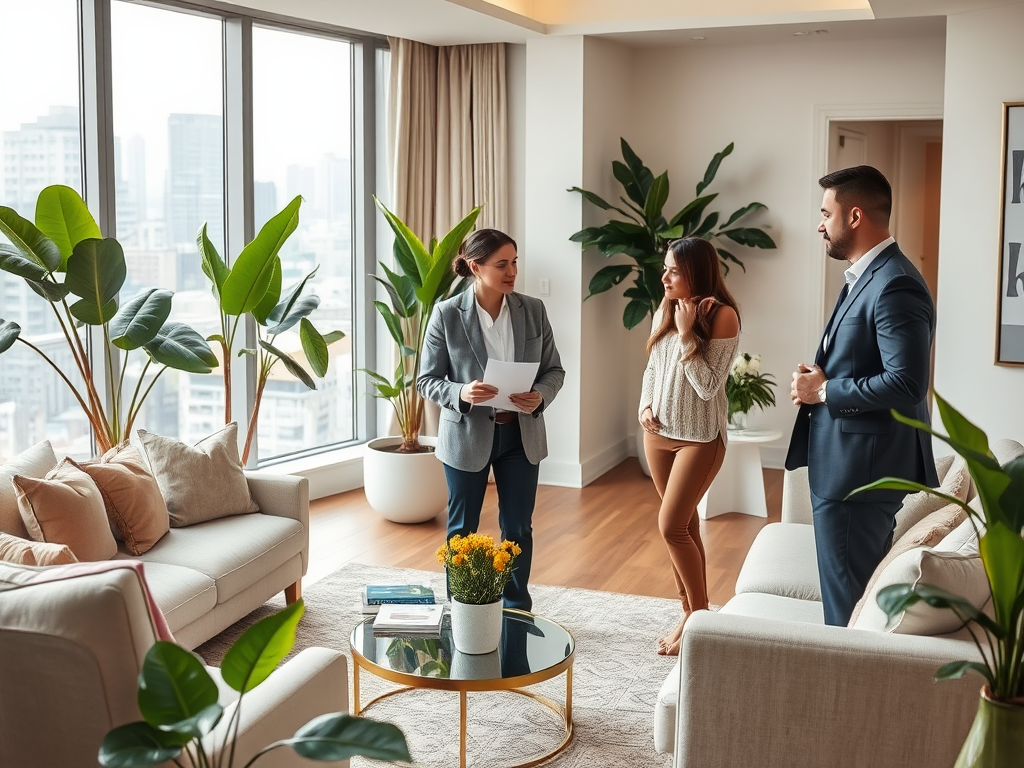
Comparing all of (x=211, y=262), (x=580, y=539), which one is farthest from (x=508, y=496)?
(x=211, y=262)

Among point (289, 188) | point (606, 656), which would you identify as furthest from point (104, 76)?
point (606, 656)

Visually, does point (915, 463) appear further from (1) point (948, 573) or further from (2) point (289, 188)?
(2) point (289, 188)

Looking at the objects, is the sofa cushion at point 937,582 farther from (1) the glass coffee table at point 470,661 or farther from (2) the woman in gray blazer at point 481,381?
→ (2) the woman in gray blazer at point 481,381

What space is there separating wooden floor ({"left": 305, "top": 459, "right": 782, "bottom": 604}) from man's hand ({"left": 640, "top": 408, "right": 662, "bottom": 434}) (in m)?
1.03

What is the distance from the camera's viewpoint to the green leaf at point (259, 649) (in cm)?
169

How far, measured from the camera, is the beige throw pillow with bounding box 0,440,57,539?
3229mm

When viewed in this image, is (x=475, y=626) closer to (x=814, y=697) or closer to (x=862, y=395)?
(x=814, y=697)

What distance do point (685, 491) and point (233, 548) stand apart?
1602 millimetres

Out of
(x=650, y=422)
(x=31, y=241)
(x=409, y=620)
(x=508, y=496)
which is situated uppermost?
(x=31, y=241)

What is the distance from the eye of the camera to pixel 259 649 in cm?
170

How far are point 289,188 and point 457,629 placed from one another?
377 centimetres

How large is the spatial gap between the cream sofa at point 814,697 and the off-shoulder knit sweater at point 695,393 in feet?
4.27

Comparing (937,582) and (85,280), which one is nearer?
(937,582)

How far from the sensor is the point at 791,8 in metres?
5.99
